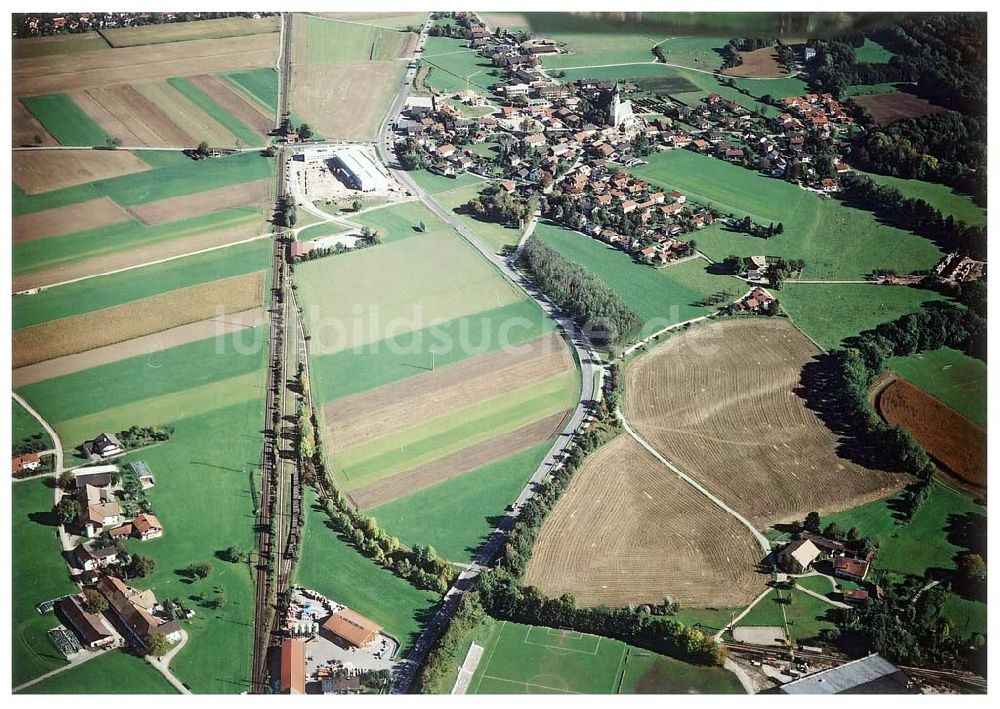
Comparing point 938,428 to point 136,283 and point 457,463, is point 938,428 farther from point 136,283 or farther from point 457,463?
point 136,283

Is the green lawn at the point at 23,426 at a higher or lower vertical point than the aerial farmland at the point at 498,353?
lower

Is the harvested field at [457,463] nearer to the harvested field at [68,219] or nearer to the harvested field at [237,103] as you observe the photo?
the harvested field at [68,219]

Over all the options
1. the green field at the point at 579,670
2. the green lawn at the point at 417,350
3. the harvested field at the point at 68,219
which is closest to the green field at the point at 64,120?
the harvested field at the point at 68,219

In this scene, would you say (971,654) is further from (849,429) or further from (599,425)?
(599,425)

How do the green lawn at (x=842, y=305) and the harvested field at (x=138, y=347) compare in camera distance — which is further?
the green lawn at (x=842, y=305)

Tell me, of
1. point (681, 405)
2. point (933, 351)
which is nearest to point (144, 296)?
point (681, 405)

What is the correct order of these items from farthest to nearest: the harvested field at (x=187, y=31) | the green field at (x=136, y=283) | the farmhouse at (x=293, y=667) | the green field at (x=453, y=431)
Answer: the harvested field at (x=187, y=31) → the green field at (x=136, y=283) → the green field at (x=453, y=431) → the farmhouse at (x=293, y=667)

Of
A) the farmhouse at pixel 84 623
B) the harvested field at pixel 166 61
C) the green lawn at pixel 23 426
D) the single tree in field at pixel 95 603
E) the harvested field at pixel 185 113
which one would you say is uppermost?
the harvested field at pixel 166 61
